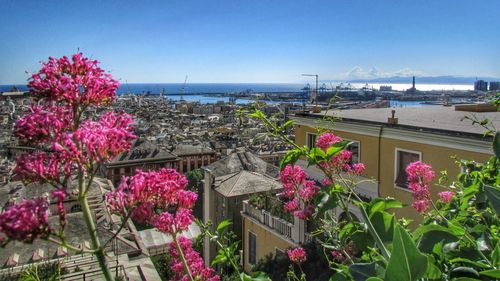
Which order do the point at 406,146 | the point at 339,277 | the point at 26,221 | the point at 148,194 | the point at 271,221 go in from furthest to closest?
the point at 271,221, the point at 406,146, the point at 339,277, the point at 148,194, the point at 26,221

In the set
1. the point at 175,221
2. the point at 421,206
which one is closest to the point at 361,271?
the point at 175,221

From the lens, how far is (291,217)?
9312 mm

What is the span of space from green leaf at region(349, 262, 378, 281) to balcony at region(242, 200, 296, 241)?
800 cm

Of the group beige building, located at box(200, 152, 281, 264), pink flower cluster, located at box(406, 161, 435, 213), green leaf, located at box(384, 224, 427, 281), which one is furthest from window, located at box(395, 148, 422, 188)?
green leaf, located at box(384, 224, 427, 281)

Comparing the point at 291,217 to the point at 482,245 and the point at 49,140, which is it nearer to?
the point at 482,245

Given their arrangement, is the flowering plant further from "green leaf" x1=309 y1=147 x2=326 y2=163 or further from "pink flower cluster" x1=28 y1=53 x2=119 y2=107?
"pink flower cluster" x1=28 y1=53 x2=119 y2=107

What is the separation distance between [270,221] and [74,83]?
911 centimetres

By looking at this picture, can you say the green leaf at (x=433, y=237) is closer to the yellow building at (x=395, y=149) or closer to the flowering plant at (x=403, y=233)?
the flowering plant at (x=403, y=233)

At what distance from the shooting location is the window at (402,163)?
23.4ft

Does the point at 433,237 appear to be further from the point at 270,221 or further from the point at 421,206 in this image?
the point at 270,221

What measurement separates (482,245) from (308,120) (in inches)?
301

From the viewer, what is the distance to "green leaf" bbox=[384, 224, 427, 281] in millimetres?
830

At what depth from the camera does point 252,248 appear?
435 inches

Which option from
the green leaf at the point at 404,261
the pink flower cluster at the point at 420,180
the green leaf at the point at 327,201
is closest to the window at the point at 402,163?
the pink flower cluster at the point at 420,180
